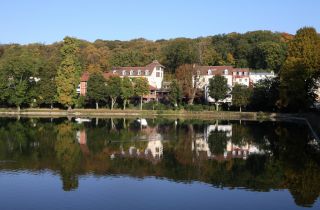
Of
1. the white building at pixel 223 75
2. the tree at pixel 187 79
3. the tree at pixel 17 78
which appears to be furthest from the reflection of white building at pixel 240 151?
the tree at pixel 17 78

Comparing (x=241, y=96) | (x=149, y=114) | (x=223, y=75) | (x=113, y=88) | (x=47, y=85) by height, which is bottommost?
(x=149, y=114)

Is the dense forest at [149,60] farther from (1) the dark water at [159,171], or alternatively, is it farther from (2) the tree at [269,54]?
(1) the dark water at [159,171]

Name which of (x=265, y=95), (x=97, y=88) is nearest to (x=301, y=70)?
(x=265, y=95)

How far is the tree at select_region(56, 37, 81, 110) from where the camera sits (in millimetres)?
66562

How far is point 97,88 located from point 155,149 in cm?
3708

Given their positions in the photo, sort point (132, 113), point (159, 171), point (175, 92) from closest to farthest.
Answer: point (159, 171) < point (132, 113) < point (175, 92)

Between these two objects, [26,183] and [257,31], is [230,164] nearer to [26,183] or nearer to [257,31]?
[26,183]

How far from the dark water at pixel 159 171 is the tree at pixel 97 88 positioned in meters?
26.7

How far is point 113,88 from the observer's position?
2648 inches

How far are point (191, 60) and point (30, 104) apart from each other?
2946 cm

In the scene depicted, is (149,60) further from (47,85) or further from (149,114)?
(149,114)

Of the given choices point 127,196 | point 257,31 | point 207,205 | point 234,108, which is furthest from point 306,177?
point 257,31

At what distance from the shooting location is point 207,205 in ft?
58.4

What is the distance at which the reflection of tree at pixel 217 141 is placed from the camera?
31.8m
